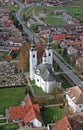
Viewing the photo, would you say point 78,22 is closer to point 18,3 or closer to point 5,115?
point 18,3

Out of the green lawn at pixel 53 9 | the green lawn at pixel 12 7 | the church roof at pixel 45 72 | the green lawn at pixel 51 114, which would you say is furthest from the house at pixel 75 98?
the green lawn at pixel 12 7

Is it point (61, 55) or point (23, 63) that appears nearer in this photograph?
point (23, 63)

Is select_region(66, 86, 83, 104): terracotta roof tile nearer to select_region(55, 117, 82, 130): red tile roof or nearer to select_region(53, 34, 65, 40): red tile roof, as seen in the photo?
select_region(55, 117, 82, 130): red tile roof

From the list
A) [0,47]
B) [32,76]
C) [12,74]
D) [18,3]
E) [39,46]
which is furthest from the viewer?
[18,3]

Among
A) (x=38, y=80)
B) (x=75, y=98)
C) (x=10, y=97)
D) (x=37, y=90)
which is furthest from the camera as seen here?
(x=38, y=80)

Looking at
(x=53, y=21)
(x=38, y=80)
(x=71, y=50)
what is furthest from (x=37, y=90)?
(x=53, y=21)

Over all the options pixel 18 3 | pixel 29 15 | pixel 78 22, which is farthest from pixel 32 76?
pixel 18 3

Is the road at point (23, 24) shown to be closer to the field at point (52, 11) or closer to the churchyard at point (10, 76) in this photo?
the field at point (52, 11)

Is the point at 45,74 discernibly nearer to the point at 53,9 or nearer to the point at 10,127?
the point at 10,127
